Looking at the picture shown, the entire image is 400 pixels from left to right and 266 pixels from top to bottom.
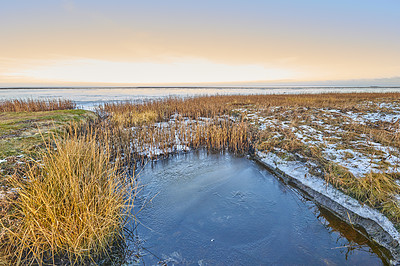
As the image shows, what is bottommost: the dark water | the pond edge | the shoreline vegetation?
the dark water

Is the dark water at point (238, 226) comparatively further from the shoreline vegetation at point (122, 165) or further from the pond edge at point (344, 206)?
the shoreline vegetation at point (122, 165)

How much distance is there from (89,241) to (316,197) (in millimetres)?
5237

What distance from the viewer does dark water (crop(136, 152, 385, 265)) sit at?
3.56 m

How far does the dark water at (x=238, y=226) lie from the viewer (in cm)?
356

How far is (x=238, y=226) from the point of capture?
4352 millimetres

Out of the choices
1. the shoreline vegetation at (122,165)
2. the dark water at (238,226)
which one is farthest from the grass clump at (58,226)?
the dark water at (238,226)

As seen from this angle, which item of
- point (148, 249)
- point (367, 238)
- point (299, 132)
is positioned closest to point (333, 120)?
point (299, 132)

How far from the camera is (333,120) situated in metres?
11.4

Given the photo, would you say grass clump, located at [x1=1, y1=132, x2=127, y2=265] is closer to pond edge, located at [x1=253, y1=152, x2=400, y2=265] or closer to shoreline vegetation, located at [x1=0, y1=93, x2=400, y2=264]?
shoreline vegetation, located at [x1=0, y1=93, x2=400, y2=264]

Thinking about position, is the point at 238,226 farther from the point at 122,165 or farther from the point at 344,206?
the point at 122,165

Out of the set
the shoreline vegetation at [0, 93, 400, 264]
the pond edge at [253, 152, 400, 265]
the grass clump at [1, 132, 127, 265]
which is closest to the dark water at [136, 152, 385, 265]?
the pond edge at [253, 152, 400, 265]

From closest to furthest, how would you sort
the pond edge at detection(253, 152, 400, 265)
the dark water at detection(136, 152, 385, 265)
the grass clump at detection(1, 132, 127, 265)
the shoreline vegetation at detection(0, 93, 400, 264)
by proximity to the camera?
1. the grass clump at detection(1, 132, 127, 265)
2. the shoreline vegetation at detection(0, 93, 400, 264)
3. the dark water at detection(136, 152, 385, 265)
4. the pond edge at detection(253, 152, 400, 265)

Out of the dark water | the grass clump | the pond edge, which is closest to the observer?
the grass clump

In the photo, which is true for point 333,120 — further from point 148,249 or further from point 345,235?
point 148,249
